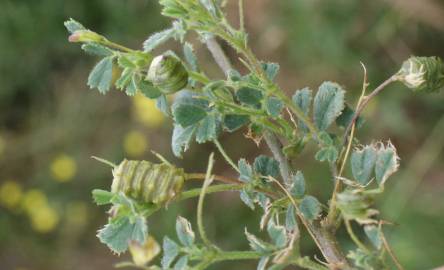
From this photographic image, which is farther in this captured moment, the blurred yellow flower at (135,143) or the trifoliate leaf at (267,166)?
the blurred yellow flower at (135,143)

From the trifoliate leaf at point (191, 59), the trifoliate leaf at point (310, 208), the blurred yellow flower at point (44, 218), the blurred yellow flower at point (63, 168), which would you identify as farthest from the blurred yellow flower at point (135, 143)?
the trifoliate leaf at point (310, 208)

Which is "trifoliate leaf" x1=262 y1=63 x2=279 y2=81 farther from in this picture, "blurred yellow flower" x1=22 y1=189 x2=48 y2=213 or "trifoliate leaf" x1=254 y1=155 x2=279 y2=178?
"blurred yellow flower" x1=22 y1=189 x2=48 y2=213

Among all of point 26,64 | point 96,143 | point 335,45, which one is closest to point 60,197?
point 96,143

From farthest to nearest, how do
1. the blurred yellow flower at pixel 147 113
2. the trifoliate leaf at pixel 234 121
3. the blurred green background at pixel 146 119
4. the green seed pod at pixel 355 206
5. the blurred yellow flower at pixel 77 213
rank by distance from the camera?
the blurred yellow flower at pixel 77 213
the blurred yellow flower at pixel 147 113
the blurred green background at pixel 146 119
the trifoliate leaf at pixel 234 121
the green seed pod at pixel 355 206

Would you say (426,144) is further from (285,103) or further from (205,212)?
(285,103)

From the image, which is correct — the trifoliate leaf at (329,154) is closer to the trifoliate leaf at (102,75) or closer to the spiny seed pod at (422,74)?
the spiny seed pod at (422,74)

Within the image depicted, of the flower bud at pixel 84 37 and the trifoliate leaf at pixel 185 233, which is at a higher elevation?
the flower bud at pixel 84 37

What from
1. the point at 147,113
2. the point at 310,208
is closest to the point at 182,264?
the point at 310,208
